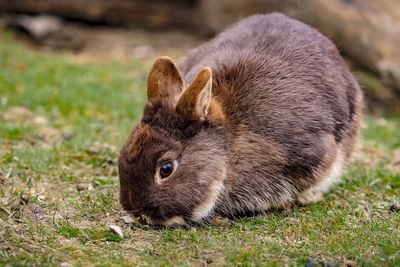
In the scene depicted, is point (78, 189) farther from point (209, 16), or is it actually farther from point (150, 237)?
point (209, 16)

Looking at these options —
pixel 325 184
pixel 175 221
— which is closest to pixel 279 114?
pixel 325 184

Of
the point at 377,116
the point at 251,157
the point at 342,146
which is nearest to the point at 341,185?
the point at 342,146

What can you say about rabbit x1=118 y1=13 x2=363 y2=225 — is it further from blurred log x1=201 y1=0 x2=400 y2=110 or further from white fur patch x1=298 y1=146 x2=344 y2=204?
blurred log x1=201 y1=0 x2=400 y2=110

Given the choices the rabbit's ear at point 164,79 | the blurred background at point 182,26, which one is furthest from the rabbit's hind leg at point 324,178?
the blurred background at point 182,26

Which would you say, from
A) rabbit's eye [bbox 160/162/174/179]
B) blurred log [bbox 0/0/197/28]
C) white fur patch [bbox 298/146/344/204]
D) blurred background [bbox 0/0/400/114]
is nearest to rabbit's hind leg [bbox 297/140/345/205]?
white fur patch [bbox 298/146/344/204]

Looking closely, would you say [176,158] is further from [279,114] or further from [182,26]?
[182,26]

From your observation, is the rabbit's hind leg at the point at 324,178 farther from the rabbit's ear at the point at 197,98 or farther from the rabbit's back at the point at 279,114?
the rabbit's ear at the point at 197,98
